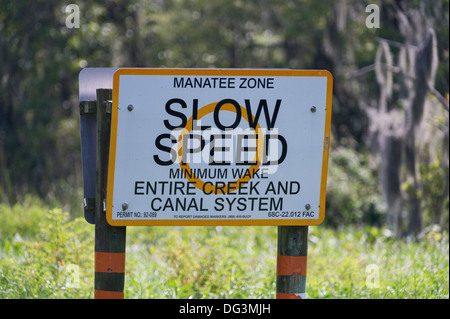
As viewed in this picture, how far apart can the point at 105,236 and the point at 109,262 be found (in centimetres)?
16

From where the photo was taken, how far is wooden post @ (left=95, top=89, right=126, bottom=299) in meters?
3.95

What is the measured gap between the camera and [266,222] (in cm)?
393

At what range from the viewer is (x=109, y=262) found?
397cm

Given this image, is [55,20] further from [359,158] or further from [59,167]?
[359,158]

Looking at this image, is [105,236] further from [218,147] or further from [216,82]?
[216,82]

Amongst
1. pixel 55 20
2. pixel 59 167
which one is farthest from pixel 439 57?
pixel 59 167

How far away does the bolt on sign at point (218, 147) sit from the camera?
152 inches

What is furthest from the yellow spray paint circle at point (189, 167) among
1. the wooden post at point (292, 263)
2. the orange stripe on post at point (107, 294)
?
the orange stripe on post at point (107, 294)

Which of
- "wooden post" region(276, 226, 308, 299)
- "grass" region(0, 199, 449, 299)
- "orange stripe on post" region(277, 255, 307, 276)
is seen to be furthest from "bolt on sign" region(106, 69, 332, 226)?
"grass" region(0, 199, 449, 299)

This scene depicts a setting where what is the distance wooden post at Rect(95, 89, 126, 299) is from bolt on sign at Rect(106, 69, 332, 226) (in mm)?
122

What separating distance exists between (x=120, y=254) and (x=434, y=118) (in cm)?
647

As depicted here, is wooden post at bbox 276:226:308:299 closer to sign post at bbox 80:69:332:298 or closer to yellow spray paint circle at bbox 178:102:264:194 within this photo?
sign post at bbox 80:69:332:298

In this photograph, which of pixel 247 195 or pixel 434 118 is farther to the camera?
pixel 434 118

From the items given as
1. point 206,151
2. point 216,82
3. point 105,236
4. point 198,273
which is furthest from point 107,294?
point 198,273
